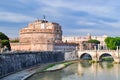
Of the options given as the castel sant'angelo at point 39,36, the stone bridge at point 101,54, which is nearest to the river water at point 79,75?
the stone bridge at point 101,54

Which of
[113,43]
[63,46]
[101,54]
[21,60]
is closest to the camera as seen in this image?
[21,60]

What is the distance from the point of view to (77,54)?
70.4 metres

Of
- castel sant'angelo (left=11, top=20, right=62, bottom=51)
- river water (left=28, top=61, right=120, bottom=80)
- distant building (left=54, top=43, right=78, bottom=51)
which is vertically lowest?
river water (left=28, top=61, right=120, bottom=80)

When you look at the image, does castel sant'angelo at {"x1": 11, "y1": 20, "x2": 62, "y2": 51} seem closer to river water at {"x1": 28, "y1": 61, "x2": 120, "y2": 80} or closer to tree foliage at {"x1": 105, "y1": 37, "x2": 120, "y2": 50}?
tree foliage at {"x1": 105, "y1": 37, "x2": 120, "y2": 50}

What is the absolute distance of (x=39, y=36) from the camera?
80250 mm

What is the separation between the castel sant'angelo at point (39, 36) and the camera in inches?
2817

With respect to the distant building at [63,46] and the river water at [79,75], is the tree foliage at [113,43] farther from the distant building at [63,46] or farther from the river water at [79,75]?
the river water at [79,75]

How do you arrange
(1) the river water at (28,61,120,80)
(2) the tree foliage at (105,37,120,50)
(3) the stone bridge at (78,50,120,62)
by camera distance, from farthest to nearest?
(2) the tree foliage at (105,37,120,50), (3) the stone bridge at (78,50,120,62), (1) the river water at (28,61,120,80)

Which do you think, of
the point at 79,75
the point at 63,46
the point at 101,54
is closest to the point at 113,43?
the point at 101,54

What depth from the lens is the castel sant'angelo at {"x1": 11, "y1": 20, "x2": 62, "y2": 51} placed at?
235 ft

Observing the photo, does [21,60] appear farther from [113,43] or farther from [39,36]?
[39,36]

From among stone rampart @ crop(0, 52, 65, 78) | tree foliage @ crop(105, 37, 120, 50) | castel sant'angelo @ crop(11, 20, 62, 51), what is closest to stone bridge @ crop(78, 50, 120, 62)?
castel sant'angelo @ crop(11, 20, 62, 51)

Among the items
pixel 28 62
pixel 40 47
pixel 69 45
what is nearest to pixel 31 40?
pixel 40 47

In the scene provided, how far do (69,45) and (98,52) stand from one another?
47.3 ft
